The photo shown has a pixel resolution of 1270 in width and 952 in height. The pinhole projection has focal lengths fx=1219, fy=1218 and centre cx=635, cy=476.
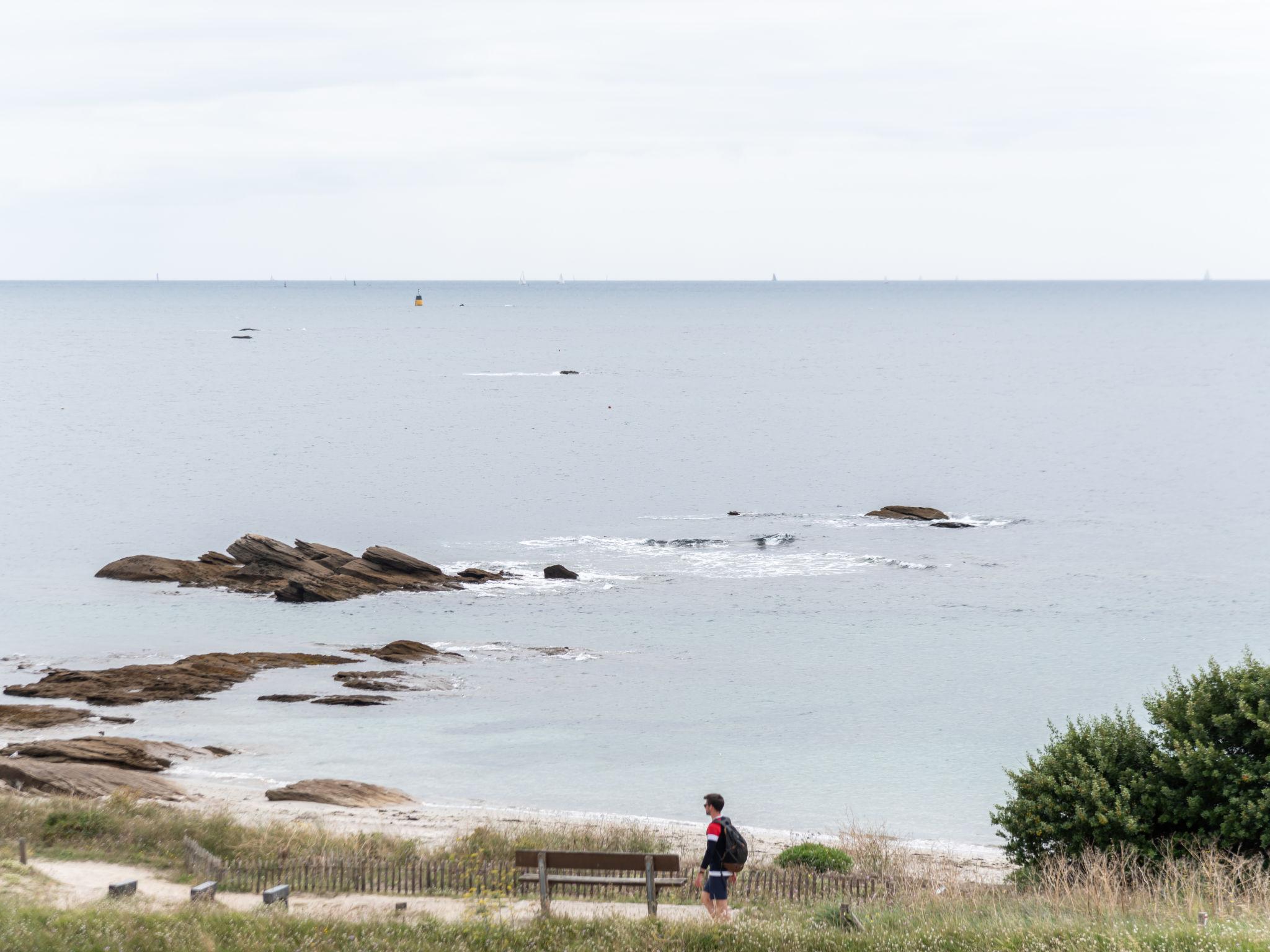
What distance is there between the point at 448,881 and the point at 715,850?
544 cm

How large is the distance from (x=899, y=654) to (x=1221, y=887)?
2757 cm

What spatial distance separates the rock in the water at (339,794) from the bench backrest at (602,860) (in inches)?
517

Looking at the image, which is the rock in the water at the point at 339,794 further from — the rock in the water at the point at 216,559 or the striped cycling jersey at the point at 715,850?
the rock in the water at the point at 216,559

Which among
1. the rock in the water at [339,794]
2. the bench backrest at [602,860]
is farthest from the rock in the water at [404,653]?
the bench backrest at [602,860]

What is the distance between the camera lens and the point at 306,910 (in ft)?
59.2

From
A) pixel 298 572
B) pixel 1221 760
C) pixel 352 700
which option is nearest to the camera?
pixel 1221 760

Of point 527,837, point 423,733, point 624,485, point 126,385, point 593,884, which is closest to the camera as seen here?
point 593,884

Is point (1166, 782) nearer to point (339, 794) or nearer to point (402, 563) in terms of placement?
point (339, 794)

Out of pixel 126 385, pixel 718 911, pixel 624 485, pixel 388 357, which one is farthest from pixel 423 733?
pixel 388 357

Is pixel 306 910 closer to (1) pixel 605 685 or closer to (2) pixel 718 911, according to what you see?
(2) pixel 718 911

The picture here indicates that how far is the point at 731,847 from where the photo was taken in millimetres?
15609

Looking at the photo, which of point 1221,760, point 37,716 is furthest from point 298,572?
point 1221,760

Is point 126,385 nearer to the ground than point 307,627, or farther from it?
farther from it

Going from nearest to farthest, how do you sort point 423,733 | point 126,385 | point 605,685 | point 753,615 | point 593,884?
point 593,884
point 423,733
point 605,685
point 753,615
point 126,385
